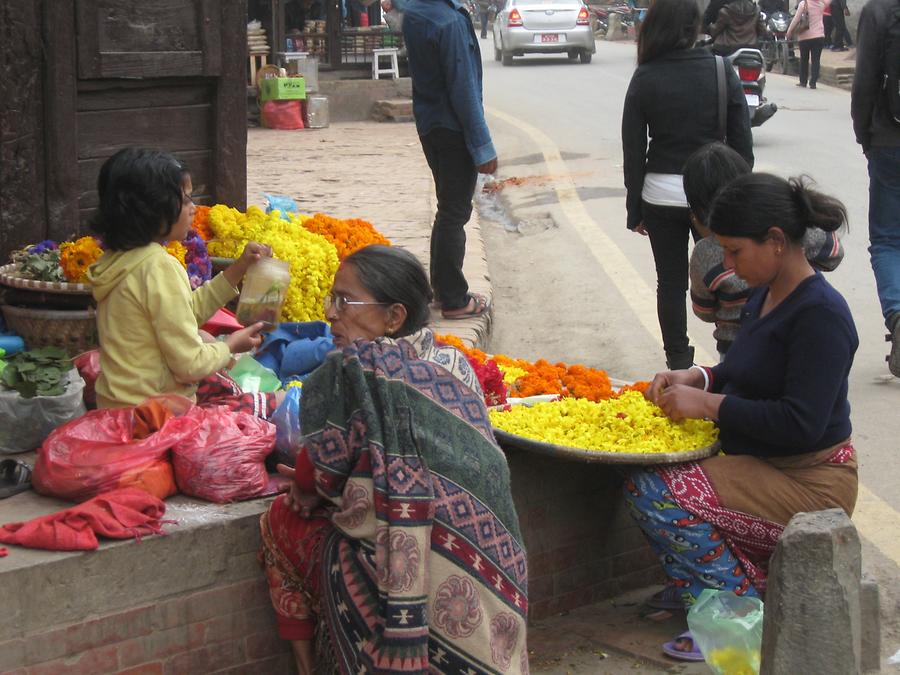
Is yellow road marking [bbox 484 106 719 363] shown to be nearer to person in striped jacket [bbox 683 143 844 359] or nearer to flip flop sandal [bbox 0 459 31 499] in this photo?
person in striped jacket [bbox 683 143 844 359]

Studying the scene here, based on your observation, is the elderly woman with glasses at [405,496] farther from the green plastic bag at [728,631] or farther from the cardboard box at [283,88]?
the cardboard box at [283,88]

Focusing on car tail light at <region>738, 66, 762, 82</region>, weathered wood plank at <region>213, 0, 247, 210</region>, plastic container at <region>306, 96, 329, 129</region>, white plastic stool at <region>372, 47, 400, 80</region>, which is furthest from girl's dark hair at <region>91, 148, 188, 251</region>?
white plastic stool at <region>372, 47, 400, 80</region>

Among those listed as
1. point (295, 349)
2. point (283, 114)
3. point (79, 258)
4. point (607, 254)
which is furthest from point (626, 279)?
point (283, 114)

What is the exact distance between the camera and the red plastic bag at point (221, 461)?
3590mm

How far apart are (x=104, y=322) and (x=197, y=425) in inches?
19.0

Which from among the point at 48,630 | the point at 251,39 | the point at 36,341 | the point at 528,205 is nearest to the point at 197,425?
the point at 48,630

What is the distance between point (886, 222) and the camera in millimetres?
6684

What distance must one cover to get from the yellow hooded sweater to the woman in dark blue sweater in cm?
139

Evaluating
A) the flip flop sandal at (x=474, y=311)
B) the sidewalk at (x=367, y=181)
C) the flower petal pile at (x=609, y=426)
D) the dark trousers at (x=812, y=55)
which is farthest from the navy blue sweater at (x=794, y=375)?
the dark trousers at (x=812, y=55)

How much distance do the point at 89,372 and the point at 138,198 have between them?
3.11 ft

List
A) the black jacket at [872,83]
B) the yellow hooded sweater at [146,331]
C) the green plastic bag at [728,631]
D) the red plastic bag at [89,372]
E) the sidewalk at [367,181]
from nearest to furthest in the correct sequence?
the green plastic bag at [728,631], the yellow hooded sweater at [146,331], the red plastic bag at [89,372], the black jacket at [872,83], the sidewalk at [367,181]

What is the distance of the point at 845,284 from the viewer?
8.37 meters

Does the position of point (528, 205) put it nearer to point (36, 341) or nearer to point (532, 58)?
point (36, 341)

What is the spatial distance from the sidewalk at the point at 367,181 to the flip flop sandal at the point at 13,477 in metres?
2.79
